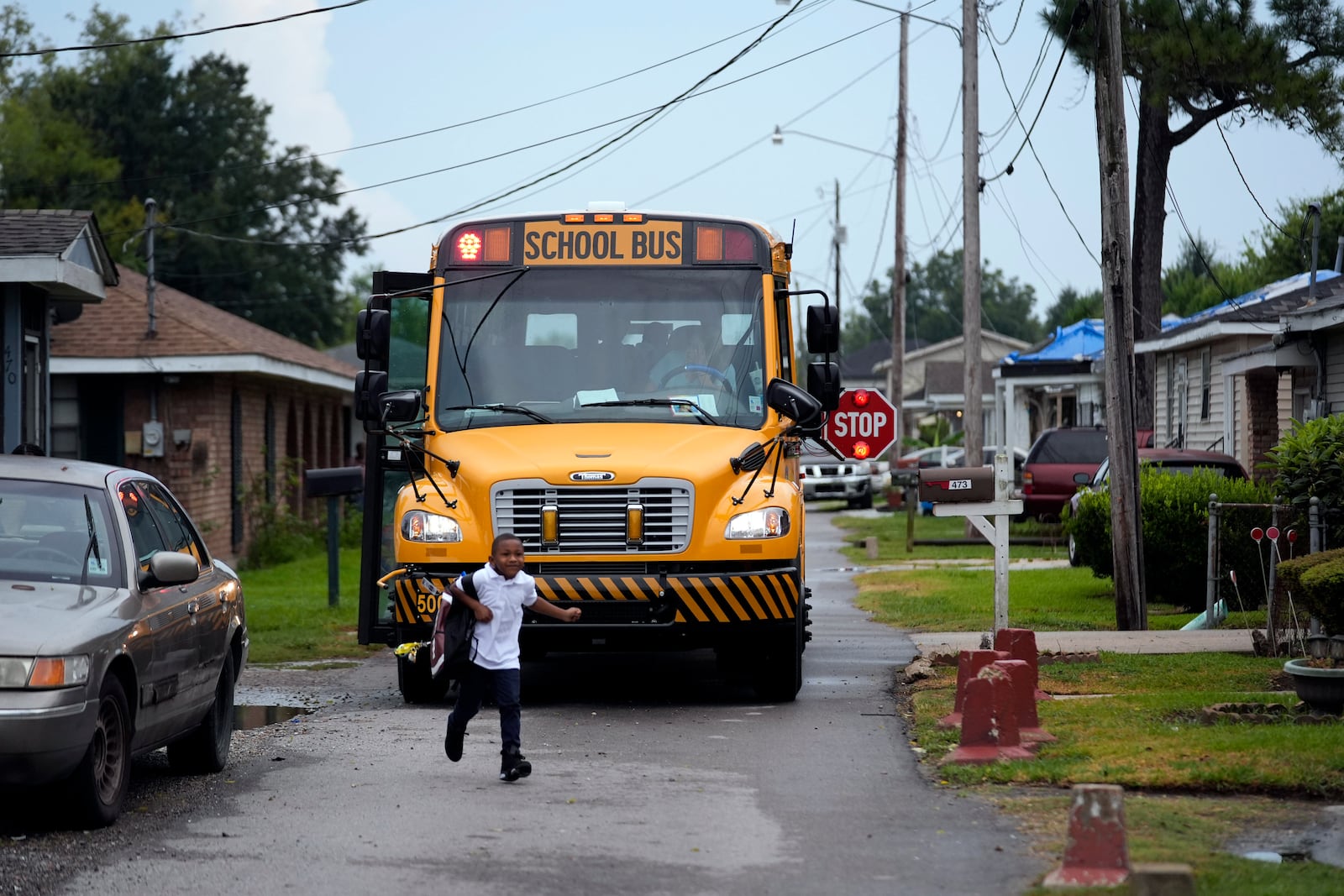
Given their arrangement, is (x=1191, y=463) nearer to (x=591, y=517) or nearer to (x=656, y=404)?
(x=656, y=404)

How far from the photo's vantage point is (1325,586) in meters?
10.7

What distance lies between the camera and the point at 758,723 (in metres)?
10.8

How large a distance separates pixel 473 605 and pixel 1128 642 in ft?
24.0

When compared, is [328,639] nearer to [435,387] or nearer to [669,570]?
[435,387]

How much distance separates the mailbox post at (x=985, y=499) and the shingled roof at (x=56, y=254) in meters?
8.72

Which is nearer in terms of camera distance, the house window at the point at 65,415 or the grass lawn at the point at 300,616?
the grass lawn at the point at 300,616

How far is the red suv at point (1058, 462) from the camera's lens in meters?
29.4

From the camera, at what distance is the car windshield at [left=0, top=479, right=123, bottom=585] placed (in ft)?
26.2

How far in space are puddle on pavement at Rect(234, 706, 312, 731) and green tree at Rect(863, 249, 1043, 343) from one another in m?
125

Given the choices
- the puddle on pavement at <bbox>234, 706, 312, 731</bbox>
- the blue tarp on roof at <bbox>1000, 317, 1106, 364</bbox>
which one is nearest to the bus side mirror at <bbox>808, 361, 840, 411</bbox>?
the puddle on pavement at <bbox>234, 706, 312, 731</bbox>

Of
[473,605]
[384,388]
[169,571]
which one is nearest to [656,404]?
[384,388]

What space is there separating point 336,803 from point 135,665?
1118 mm

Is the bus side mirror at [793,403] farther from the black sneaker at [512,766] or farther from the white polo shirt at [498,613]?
the black sneaker at [512,766]

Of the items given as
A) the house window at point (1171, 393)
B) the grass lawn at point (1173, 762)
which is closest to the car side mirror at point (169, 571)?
the grass lawn at point (1173, 762)
